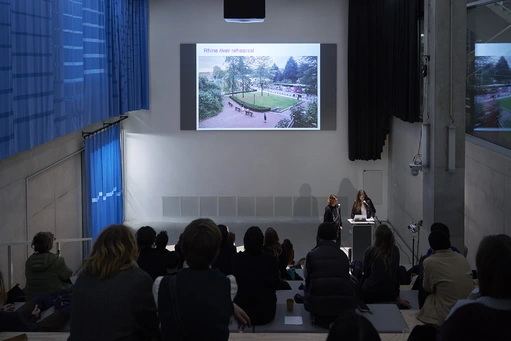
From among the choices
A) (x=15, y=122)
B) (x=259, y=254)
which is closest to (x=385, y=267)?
(x=259, y=254)

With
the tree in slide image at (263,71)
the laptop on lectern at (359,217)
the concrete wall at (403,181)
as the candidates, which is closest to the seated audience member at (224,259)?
the laptop on lectern at (359,217)

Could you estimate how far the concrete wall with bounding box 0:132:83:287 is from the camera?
8227mm

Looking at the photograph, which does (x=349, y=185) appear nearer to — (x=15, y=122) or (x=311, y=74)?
(x=311, y=74)

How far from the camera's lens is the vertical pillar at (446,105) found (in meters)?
8.50

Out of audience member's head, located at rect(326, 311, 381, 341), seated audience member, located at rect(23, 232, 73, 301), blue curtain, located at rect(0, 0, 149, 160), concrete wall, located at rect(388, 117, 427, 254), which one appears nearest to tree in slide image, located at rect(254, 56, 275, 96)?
blue curtain, located at rect(0, 0, 149, 160)

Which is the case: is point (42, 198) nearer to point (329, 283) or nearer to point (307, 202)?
point (329, 283)

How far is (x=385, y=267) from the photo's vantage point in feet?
20.7

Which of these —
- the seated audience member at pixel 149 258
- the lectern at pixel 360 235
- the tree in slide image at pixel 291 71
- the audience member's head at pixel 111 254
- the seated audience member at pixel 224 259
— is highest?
the tree in slide image at pixel 291 71

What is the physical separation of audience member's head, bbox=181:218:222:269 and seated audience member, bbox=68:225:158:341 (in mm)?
229

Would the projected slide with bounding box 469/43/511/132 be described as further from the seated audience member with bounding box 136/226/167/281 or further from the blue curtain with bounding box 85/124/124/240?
the blue curtain with bounding box 85/124/124/240

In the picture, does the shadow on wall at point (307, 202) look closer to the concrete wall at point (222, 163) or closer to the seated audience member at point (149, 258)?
the concrete wall at point (222, 163)

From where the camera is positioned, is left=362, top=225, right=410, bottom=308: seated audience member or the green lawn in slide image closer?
left=362, top=225, right=410, bottom=308: seated audience member

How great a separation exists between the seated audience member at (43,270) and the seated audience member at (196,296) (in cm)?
347

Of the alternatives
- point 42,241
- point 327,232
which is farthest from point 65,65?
point 327,232
